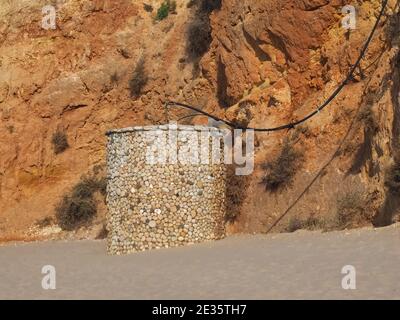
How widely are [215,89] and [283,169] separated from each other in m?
7.00

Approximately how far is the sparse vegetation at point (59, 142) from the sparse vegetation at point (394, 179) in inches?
671

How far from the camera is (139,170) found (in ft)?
59.0

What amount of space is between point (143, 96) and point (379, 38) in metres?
12.9

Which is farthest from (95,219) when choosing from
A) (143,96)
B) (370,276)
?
(370,276)

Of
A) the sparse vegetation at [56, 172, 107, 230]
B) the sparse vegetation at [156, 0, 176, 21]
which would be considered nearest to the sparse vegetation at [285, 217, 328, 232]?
the sparse vegetation at [56, 172, 107, 230]

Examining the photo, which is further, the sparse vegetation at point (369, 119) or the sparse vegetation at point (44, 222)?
the sparse vegetation at point (44, 222)

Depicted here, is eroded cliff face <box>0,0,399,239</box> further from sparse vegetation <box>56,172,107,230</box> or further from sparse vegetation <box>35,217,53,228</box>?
sparse vegetation <box>56,172,107,230</box>

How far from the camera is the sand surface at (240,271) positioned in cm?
1041

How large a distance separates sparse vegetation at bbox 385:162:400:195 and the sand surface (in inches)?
55.0

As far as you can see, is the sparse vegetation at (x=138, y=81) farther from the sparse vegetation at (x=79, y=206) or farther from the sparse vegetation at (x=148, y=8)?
the sparse vegetation at (x=79, y=206)

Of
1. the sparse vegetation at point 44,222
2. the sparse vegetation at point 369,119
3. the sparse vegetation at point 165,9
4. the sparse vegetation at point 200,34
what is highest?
the sparse vegetation at point 165,9

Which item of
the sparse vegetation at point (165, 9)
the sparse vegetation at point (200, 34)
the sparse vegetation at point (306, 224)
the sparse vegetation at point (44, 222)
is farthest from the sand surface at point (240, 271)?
the sparse vegetation at point (165, 9)

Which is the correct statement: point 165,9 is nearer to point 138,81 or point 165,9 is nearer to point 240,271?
point 138,81

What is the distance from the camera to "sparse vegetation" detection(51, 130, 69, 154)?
1157 inches
